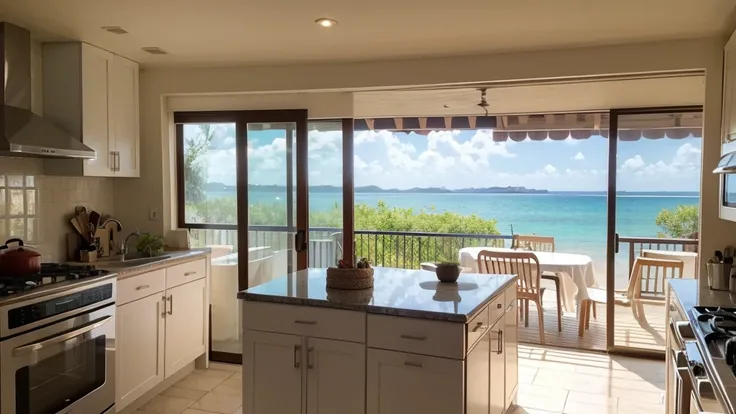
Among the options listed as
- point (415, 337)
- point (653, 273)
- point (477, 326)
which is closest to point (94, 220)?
point (415, 337)

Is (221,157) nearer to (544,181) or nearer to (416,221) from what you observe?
(416,221)

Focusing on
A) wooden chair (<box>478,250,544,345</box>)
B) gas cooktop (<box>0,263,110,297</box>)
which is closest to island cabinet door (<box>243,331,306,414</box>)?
gas cooktop (<box>0,263,110,297</box>)

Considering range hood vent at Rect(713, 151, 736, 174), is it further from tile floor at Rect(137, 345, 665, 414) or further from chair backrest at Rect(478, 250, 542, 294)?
chair backrest at Rect(478, 250, 542, 294)

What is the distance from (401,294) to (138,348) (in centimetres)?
187

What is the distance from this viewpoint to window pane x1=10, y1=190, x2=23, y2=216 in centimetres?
324

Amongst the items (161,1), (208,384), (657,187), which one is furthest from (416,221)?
(161,1)

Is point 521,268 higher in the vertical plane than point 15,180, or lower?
lower

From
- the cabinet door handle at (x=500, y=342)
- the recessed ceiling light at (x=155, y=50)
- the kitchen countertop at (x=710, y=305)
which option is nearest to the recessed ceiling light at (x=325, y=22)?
the recessed ceiling light at (x=155, y=50)

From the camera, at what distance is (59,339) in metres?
2.64

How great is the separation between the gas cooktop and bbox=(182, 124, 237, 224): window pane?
127 centimetres

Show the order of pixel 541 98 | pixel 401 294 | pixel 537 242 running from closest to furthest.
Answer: pixel 401 294
pixel 541 98
pixel 537 242

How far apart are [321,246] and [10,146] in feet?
7.63

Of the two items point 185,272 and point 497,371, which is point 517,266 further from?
point 185,272

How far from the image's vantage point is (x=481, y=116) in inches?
213
